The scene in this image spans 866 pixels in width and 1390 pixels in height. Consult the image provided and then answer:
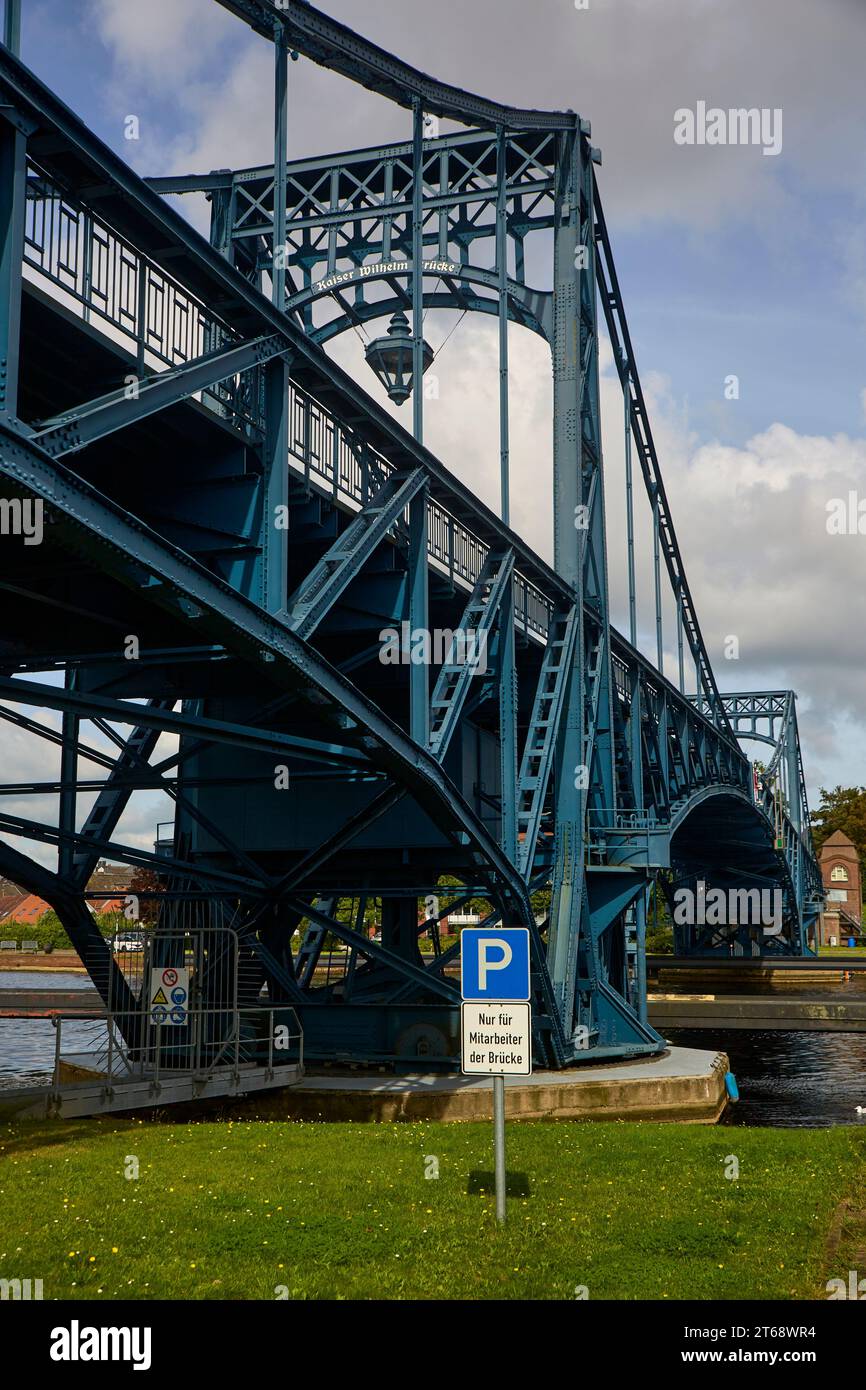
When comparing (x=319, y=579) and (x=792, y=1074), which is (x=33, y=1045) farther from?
(x=319, y=579)

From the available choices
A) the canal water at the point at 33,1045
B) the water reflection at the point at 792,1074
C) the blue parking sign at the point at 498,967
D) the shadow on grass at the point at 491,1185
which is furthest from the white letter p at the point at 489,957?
the water reflection at the point at 792,1074

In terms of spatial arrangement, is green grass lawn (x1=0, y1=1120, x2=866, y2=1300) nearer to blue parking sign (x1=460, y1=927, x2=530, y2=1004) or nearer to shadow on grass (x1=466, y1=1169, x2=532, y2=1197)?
shadow on grass (x1=466, y1=1169, x2=532, y2=1197)

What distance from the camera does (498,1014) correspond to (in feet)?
36.2

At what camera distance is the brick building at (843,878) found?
130 meters

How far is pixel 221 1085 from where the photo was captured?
2114 centimetres

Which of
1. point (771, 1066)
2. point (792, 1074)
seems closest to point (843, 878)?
point (771, 1066)

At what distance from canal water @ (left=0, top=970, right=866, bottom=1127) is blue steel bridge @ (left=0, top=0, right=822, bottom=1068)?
3.53 meters

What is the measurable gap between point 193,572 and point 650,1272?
744 centimetres

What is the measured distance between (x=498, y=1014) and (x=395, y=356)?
14594 millimetres

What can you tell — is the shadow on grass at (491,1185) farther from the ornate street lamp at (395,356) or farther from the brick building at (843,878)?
the brick building at (843,878)

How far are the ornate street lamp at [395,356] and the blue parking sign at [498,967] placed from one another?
1356 centimetres

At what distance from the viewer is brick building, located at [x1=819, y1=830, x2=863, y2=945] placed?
5113 inches

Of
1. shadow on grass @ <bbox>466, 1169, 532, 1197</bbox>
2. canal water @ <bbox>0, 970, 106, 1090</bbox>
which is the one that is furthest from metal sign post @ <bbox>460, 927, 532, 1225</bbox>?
canal water @ <bbox>0, 970, 106, 1090</bbox>
